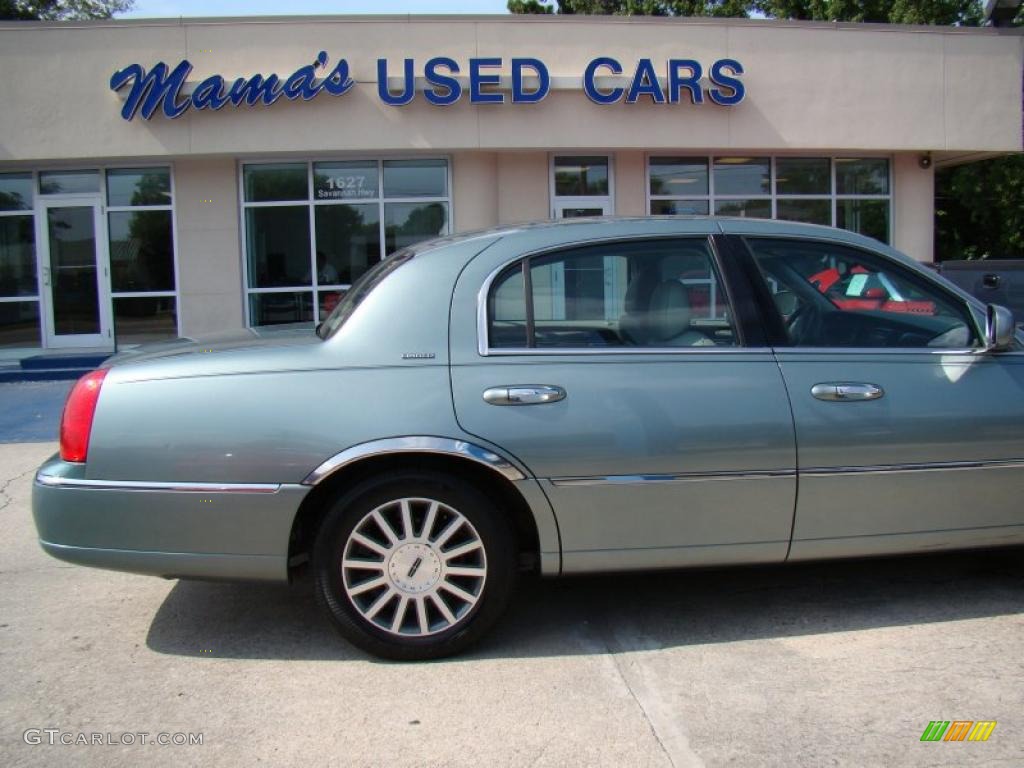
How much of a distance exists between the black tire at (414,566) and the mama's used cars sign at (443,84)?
1053 centimetres

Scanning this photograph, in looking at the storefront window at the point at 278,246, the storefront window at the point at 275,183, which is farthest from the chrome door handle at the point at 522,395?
the storefront window at the point at 275,183

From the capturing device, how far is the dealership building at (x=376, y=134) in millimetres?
13109

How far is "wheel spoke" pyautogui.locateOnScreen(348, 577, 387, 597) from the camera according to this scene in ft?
12.0

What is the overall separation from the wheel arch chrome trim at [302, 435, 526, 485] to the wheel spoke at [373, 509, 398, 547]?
239 millimetres

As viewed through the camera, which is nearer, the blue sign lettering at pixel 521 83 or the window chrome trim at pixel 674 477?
the window chrome trim at pixel 674 477

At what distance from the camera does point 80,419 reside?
12.1ft

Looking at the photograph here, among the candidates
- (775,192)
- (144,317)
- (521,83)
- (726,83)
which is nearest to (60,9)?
(144,317)

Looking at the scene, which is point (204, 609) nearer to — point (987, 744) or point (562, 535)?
point (562, 535)

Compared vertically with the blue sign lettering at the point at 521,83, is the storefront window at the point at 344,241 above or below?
below

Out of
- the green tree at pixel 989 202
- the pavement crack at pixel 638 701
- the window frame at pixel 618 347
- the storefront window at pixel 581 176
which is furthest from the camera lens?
the green tree at pixel 989 202

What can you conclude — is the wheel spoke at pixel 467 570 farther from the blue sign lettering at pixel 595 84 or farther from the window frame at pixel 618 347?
the blue sign lettering at pixel 595 84

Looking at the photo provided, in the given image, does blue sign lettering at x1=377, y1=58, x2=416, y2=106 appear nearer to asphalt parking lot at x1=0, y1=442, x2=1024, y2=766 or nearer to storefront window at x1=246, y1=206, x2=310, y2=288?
storefront window at x1=246, y1=206, x2=310, y2=288

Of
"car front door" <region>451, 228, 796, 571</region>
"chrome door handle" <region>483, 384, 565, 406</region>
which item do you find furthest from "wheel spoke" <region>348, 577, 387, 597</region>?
"chrome door handle" <region>483, 384, 565, 406</region>

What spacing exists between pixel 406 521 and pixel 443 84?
10.6m
